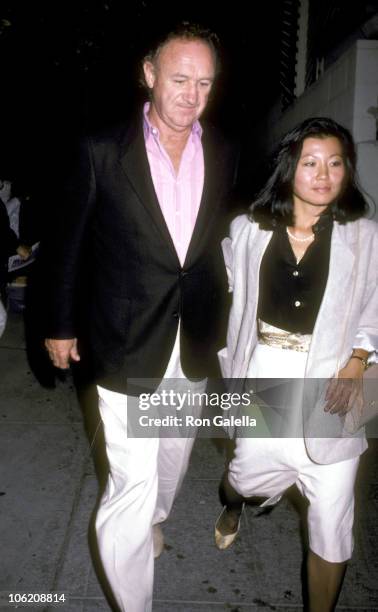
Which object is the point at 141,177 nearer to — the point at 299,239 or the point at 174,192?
the point at 174,192

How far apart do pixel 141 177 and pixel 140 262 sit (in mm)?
331

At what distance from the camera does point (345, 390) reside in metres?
2.14

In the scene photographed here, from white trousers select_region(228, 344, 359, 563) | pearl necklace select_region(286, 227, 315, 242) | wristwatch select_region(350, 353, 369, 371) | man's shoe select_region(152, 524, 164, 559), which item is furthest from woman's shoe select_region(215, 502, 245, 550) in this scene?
pearl necklace select_region(286, 227, 315, 242)

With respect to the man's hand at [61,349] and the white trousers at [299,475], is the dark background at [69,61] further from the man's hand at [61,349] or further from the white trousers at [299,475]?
the white trousers at [299,475]

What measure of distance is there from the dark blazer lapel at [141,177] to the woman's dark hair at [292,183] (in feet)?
1.64

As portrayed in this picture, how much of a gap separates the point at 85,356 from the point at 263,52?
9209 mm

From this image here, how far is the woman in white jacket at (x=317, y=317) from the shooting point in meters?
2.08

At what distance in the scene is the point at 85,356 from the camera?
2336 mm

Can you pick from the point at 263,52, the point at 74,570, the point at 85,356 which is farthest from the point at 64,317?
the point at 263,52

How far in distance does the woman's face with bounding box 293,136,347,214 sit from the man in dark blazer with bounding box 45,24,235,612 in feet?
1.19

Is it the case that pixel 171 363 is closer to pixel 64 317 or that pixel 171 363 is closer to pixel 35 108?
pixel 64 317

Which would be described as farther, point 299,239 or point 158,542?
point 158,542

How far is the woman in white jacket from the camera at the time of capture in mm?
2080

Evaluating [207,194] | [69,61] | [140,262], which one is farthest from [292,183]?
[69,61]
